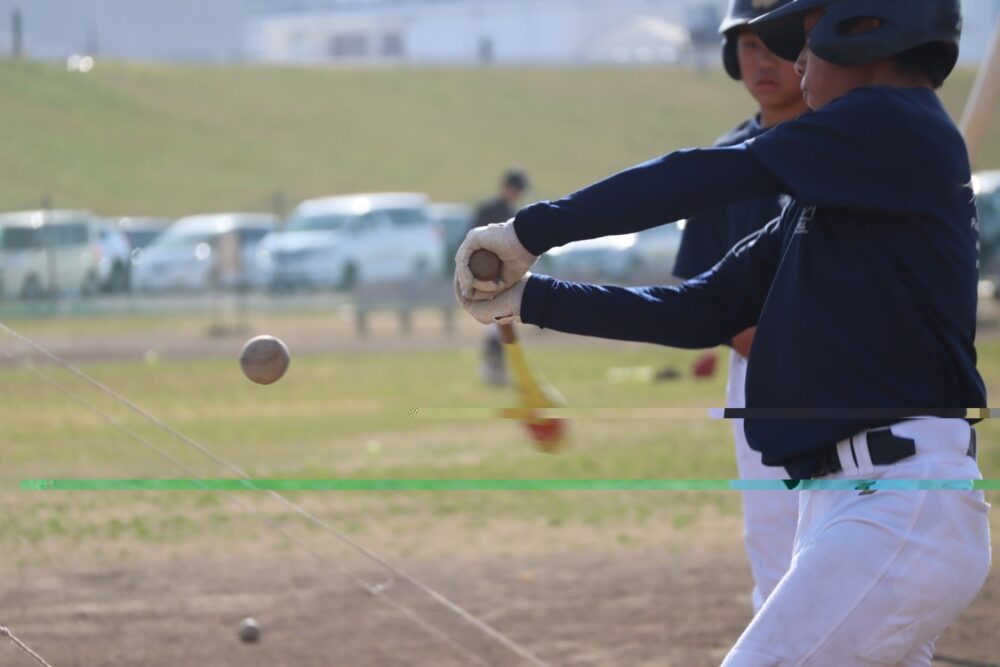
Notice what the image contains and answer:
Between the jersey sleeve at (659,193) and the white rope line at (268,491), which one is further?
the white rope line at (268,491)

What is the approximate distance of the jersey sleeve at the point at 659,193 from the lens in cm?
293

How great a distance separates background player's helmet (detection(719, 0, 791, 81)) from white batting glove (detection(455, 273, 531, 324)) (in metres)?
1.56

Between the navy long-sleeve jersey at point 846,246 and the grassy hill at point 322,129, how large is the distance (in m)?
35.8

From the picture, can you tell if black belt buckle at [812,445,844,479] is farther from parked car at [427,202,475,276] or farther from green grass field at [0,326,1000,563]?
parked car at [427,202,475,276]

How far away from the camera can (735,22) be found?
4770 mm

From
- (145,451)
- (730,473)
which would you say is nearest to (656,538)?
(730,473)

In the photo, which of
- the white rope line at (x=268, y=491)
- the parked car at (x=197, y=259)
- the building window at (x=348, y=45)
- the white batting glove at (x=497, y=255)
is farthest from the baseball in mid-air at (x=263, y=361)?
the building window at (x=348, y=45)

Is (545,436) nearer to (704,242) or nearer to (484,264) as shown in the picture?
(704,242)

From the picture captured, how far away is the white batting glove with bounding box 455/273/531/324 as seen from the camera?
10.6ft

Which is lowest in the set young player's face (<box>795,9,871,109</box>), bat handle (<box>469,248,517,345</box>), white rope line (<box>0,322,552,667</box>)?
white rope line (<box>0,322,552,667</box>)

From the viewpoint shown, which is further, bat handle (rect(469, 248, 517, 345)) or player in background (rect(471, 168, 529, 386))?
player in background (rect(471, 168, 529, 386))

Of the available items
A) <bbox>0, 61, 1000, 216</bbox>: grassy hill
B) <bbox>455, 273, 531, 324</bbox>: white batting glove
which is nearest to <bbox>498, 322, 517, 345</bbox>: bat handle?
<bbox>455, 273, 531, 324</bbox>: white batting glove
